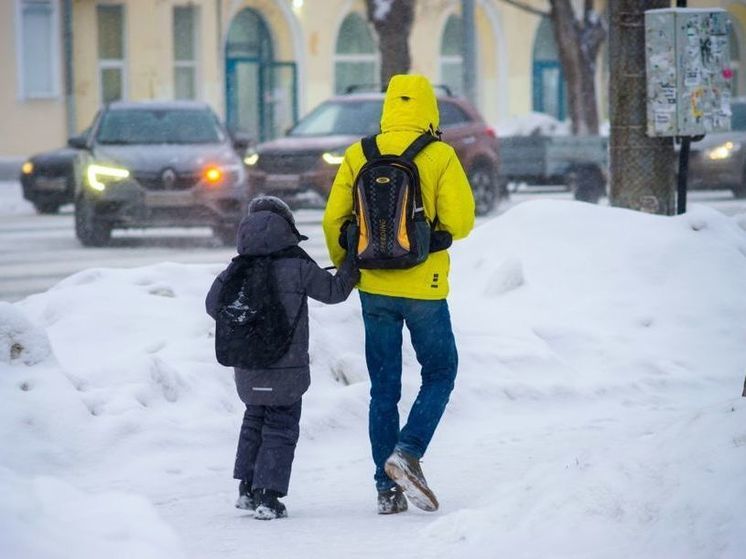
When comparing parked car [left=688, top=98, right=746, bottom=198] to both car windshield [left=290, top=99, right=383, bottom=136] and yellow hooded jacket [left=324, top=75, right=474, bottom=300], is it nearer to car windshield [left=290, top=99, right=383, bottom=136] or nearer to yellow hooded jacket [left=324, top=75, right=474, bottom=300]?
car windshield [left=290, top=99, right=383, bottom=136]

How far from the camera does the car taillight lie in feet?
63.8

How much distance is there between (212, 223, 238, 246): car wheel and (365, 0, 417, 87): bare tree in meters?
7.54

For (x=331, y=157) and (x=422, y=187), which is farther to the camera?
(x=331, y=157)

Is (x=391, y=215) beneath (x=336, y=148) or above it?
above

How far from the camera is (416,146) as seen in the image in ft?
21.8

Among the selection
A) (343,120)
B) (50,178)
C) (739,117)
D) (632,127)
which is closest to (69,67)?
(50,178)

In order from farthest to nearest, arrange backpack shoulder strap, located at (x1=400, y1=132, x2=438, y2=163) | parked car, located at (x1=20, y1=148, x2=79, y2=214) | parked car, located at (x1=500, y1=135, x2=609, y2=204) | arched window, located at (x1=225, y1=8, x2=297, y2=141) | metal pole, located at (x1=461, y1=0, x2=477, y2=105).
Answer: arched window, located at (x1=225, y1=8, x2=297, y2=141)
metal pole, located at (x1=461, y1=0, x2=477, y2=105)
parked car, located at (x1=500, y1=135, x2=609, y2=204)
parked car, located at (x1=20, y1=148, x2=79, y2=214)
backpack shoulder strap, located at (x1=400, y1=132, x2=438, y2=163)

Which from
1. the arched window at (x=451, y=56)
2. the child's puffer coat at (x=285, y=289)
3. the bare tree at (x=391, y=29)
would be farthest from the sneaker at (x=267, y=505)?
the arched window at (x=451, y=56)

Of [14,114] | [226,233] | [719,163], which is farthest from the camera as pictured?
[14,114]

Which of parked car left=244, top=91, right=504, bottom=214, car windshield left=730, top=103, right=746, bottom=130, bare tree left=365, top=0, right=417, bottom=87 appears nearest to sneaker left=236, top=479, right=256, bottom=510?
parked car left=244, top=91, right=504, bottom=214

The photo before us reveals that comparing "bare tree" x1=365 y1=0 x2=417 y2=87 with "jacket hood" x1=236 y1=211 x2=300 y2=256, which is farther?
"bare tree" x1=365 y1=0 x2=417 y2=87

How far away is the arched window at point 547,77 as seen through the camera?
47.1m

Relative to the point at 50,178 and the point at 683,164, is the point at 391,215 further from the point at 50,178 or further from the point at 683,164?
the point at 50,178

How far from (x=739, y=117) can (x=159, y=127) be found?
11.0 meters
